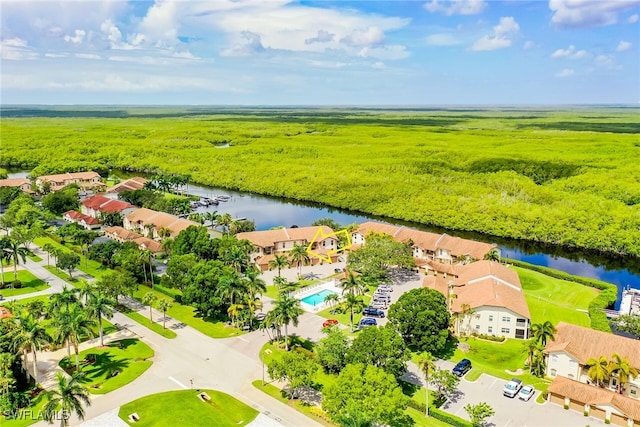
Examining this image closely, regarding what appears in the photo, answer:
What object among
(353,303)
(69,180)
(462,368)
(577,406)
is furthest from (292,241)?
(69,180)

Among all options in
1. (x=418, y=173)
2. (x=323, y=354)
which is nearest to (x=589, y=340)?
(x=323, y=354)

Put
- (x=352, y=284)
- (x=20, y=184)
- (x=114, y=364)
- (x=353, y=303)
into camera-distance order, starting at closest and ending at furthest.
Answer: (x=114, y=364), (x=353, y=303), (x=352, y=284), (x=20, y=184)

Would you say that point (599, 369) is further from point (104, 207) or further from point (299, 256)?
point (104, 207)

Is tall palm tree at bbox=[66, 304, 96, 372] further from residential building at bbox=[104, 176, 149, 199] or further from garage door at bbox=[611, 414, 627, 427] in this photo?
residential building at bbox=[104, 176, 149, 199]

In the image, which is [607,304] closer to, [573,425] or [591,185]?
[573,425]

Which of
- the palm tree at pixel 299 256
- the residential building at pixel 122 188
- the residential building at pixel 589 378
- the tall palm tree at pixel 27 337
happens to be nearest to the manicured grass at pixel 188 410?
the tall palm tree at pixel 27 337

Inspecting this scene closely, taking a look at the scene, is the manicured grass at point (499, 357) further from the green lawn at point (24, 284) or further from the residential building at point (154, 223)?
the green lawn at point (24, 284)
